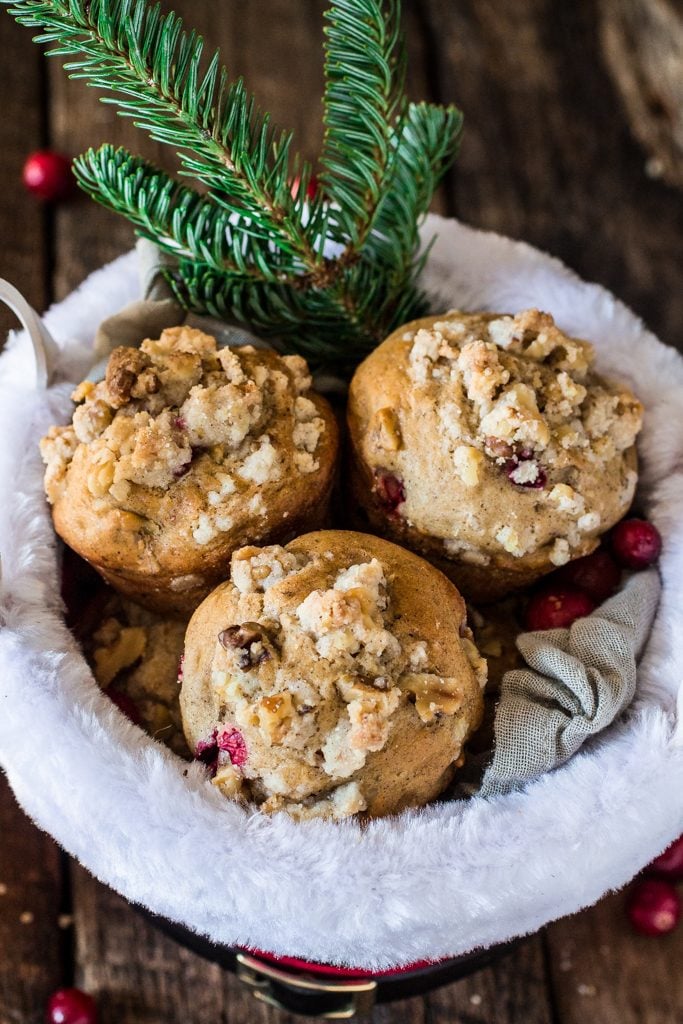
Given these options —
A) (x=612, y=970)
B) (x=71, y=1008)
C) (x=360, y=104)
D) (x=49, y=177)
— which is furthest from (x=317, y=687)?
(x=49, y=177)

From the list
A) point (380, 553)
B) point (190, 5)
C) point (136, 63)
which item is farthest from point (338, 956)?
point (190, 5)

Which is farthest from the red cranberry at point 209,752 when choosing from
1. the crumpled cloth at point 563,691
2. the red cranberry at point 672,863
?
the red cranberry at point 672,863

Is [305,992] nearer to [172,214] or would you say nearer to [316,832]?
[316,832]

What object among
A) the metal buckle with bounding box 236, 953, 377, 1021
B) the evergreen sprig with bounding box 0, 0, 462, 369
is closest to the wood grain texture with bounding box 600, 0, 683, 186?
the evergreen sprig with bounding box 0, 0, 462, 369

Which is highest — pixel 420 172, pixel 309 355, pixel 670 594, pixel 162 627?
pixel 420 172

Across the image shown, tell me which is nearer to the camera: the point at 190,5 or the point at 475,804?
the point at 475,804

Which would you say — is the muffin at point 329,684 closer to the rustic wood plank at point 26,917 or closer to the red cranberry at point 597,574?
the red cranberry at point 597,574

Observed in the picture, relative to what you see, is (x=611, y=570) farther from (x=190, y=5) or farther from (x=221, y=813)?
(x=190, y=5)
